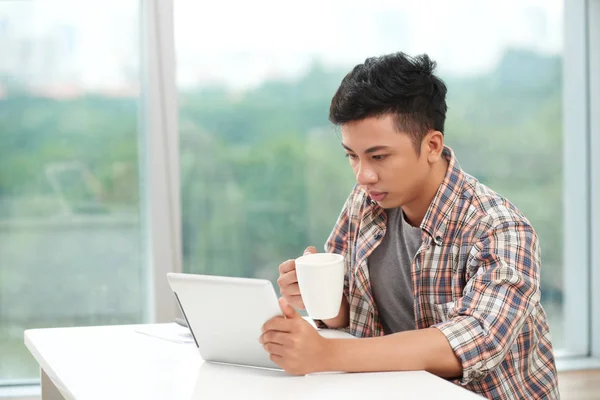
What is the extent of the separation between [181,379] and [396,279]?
25.1 inches

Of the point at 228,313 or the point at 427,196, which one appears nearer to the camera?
the point at 228,313

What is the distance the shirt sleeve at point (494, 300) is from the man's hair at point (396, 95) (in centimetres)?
28

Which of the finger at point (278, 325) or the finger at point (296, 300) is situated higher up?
the finger at point (278, 325)

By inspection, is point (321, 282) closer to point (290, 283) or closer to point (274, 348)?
point (274, 348)

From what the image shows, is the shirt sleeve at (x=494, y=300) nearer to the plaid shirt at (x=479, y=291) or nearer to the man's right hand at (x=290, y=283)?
the plaid shirt at (x=479, y=291)

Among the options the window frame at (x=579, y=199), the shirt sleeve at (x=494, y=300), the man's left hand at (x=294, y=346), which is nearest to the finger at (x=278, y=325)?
the man's left hand at (x=294, y=346)

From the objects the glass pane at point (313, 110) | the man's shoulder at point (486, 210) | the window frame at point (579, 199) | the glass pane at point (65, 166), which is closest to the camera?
the man's shoulder at point (486, 210)

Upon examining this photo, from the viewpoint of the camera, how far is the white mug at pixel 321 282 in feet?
Result: 4.45

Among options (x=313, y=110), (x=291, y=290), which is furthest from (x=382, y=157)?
(x=313, y=110)

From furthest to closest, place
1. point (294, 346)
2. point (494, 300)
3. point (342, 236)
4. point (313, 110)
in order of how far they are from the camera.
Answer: point (313, 110) < point (342, 236) < point (494, 300) < point (294, 346)

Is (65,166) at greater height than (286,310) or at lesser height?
greater

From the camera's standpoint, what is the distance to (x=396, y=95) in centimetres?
166

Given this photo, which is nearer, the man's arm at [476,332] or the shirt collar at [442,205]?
the man's arm at [476,332]

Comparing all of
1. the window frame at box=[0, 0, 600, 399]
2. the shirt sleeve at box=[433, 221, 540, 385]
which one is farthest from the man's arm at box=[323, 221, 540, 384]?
the window frame at box=[0, 0, 600, 399]
